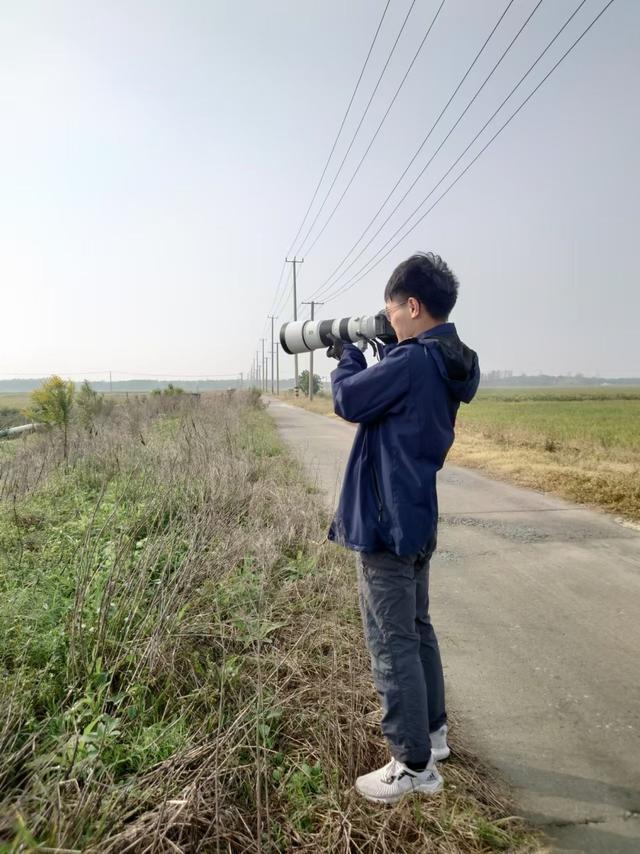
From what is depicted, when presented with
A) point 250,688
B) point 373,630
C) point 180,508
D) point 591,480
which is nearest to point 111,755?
point 250,688

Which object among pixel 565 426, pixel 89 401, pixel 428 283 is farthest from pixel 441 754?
pixel 565 426

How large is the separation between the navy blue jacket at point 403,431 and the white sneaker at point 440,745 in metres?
0.84

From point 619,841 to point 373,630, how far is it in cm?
102

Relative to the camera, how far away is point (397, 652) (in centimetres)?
184

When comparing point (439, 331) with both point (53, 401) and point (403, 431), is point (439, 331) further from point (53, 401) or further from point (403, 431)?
point (53, 401)

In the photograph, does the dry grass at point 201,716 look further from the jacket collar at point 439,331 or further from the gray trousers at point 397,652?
the jacket collar at point 439,331

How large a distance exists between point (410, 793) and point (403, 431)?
1.24m

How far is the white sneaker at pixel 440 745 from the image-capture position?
6.77ft

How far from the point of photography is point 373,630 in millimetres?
1905

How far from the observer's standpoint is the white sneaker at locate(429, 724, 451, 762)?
2.06m

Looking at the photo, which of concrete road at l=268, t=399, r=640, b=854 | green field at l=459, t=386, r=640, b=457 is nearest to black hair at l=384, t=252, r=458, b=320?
concrete road at l=268, t=399, r=640, b=854

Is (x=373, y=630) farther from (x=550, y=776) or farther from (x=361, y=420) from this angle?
(x=550, y=776)

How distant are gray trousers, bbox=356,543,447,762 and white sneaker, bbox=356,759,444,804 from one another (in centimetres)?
5

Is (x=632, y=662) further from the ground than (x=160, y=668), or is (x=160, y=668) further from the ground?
(x=160, y=668)
